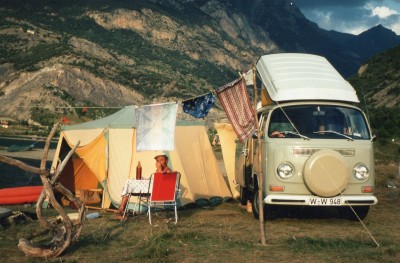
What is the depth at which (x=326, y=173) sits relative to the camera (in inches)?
376

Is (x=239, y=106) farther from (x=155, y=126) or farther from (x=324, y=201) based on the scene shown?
(x=324, y=201)

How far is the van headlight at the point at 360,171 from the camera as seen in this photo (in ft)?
32.5

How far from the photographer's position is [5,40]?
117 meters

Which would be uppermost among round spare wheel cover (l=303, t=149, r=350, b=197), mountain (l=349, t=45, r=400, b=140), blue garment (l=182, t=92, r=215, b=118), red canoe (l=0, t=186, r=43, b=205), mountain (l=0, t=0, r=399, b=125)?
mountain (l=0, t=0, r=399, b=125)

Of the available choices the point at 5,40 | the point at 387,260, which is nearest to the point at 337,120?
the point at 387,260

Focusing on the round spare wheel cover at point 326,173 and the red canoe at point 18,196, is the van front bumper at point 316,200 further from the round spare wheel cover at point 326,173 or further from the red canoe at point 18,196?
the red canoe at point 18,196

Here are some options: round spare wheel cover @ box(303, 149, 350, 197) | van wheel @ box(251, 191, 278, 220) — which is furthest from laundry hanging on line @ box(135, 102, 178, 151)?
round spare wheel cover @ box(303, 149, 350, 197)

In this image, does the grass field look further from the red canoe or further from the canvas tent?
the red canoe

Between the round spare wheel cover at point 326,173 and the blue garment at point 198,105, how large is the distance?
414 centimetres

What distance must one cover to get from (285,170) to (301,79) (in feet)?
6.87

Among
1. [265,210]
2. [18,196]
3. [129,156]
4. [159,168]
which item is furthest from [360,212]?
[18,196]

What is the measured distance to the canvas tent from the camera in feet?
45.1

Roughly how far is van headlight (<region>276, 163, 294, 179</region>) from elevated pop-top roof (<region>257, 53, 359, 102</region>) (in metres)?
1.35

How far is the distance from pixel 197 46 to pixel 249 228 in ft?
536
